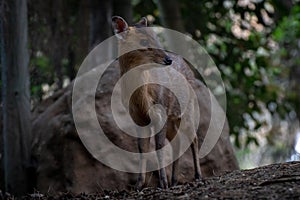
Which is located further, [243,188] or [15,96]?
[15,96]

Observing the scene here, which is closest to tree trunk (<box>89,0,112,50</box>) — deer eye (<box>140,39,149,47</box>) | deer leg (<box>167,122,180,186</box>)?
deer leg (<box>167,122,180,186</box>)

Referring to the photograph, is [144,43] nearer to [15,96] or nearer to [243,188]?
[243,188]

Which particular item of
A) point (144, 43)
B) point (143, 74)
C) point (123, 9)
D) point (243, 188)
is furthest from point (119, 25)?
point (123, 9)

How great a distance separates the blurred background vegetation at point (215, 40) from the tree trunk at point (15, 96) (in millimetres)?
1272

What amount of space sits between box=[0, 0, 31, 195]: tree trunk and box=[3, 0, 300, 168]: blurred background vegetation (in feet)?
4.17

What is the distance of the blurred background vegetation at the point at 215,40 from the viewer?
391 inches

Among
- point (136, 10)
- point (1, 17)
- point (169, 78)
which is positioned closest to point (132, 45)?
point (169, 78)

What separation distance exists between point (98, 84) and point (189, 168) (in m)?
1.49

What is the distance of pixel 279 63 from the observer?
15.6m

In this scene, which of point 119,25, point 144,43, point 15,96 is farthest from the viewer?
point 15,96

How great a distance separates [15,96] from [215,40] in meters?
5.75

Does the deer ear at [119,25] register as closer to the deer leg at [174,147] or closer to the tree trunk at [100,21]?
the deer leg at [174,147]

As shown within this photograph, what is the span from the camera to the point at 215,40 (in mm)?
12781

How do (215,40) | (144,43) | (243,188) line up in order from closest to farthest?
(243,188)
(144,43)
(215,40)
